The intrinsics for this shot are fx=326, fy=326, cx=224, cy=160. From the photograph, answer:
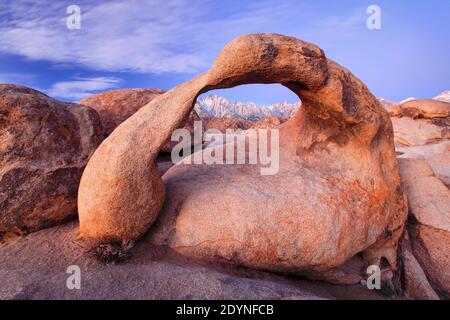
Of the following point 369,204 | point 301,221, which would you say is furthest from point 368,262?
point 301,221

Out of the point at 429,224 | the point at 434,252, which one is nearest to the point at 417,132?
the point at 429,224

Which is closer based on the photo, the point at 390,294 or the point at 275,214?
the point at 275,214

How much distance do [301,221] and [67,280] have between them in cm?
243

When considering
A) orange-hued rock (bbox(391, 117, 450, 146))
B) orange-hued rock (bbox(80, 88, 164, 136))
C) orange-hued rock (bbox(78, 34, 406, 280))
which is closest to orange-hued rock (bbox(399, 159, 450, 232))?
orange-hued rock (bbox(78, 34, 406, 280))

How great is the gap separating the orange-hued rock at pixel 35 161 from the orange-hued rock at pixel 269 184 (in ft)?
2.26

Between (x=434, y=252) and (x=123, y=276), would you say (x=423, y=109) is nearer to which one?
(x=434, y=252)

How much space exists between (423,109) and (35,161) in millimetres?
13518

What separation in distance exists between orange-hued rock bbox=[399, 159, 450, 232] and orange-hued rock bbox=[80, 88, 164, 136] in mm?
4867

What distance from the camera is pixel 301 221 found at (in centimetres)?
373

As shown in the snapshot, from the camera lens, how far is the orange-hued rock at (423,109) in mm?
12430

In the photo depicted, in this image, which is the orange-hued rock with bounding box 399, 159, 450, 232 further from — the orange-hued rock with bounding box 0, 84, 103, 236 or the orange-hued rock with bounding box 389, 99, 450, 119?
the orange-hued rock with bounding box 389, 99, 450, 119
